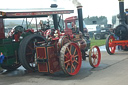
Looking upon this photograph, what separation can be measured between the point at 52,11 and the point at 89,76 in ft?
6.80

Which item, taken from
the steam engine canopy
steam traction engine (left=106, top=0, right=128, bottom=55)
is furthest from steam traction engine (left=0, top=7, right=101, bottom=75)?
the steam engine canopy

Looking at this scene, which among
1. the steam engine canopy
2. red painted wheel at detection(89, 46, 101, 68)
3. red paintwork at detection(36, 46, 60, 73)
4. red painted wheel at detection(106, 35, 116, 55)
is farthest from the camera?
the steam engine canopy

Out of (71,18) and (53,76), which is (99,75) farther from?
(71,18)

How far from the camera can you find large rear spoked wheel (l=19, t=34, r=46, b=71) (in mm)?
5246

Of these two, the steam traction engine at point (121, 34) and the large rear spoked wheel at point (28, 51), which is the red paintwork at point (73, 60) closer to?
the large rear spoked wheel at point (28, 51)

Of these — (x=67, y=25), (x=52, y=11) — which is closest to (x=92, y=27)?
(x=67, y=25)

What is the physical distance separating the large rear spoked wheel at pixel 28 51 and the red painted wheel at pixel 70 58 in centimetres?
81

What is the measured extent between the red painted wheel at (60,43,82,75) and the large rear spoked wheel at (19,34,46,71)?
2.67 feet

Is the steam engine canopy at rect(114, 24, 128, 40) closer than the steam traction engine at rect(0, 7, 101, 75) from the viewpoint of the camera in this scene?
No

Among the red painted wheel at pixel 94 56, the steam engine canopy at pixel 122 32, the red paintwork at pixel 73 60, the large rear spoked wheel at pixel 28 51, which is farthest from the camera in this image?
the steam engine canopy at pixel 122 32

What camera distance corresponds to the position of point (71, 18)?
48.7ft

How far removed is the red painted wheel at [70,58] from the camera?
4.74 meters

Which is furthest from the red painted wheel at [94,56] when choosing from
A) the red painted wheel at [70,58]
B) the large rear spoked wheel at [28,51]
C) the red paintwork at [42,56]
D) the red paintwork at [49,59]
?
the red paintwork at [42,56]

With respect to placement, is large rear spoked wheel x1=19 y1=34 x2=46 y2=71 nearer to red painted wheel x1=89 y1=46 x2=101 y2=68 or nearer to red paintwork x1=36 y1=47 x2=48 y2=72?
red paintwork x1=36 y1=47 x2=48 y2=72
